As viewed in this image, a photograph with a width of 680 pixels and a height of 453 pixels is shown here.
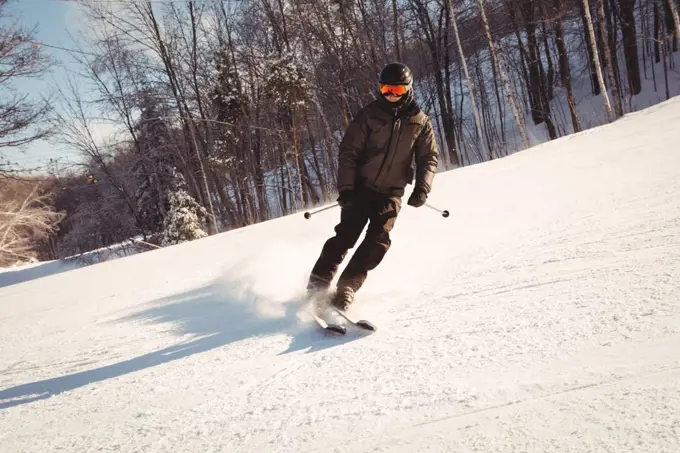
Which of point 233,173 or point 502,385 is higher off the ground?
point 233,173

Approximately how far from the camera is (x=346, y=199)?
123 inches

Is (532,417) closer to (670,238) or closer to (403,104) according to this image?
(670,238)

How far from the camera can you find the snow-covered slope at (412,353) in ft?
4.50

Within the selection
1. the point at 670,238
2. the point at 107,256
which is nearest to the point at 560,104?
the point at 670,238

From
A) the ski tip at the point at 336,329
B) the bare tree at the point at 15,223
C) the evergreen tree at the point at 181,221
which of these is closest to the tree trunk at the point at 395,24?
the evergreen tree at the point at 181,221

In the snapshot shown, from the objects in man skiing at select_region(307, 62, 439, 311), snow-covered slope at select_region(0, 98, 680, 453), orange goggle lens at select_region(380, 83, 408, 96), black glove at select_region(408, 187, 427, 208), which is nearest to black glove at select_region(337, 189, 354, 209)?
man skiing at select_region(307, 62, 439, 311)

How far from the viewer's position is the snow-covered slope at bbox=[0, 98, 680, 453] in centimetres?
137

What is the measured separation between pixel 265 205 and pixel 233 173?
2896 millimetres

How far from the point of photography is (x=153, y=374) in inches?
88.9

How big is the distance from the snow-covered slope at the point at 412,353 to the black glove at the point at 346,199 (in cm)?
67

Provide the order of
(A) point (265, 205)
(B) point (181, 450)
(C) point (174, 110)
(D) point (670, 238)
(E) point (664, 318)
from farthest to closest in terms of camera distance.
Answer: (A) point (265, 205), (C) point (174, 110), (D) point (670, 238), (E) point (664, 318), (B) point (181, 450)

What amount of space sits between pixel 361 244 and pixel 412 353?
1.19m

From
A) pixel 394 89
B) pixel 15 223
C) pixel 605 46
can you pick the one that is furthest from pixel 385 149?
pixel 15 223

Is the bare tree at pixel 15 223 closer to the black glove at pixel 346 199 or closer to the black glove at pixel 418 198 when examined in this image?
the black glove at pixel 346 199
